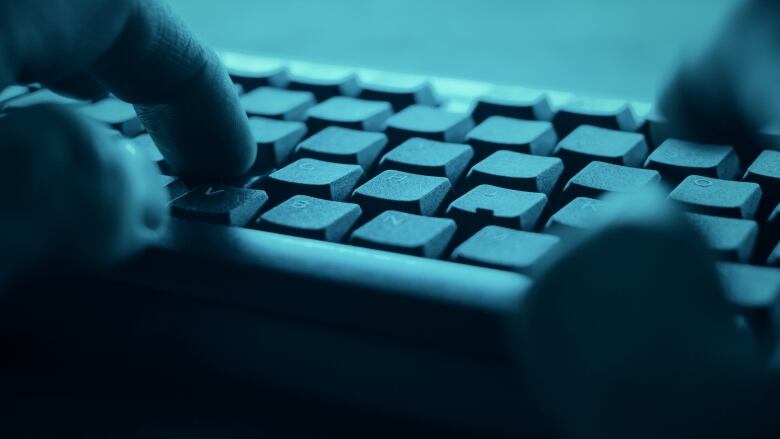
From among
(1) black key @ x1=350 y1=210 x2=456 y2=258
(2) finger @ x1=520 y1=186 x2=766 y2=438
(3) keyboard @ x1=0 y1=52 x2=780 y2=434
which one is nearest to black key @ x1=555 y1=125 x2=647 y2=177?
(3) keyboard @ x1=0 y1=52 x2=780 y2=434

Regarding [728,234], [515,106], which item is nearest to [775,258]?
[728,234]

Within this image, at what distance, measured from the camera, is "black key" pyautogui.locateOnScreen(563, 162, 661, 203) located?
47 cm

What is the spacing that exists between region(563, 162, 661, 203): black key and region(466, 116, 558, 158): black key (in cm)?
5

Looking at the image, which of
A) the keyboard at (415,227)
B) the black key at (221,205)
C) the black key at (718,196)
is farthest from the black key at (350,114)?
the black key at (718,196)

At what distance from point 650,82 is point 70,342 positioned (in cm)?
58

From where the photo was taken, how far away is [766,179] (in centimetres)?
48

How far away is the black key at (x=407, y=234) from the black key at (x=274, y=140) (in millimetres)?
121

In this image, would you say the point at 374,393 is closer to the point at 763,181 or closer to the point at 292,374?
the point at 292,374

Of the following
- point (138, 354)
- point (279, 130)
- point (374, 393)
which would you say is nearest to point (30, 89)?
point (279, 130)

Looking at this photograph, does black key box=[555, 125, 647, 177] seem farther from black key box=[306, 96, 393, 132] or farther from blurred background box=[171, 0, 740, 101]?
blurred background box=[171, 0, 740, 101]

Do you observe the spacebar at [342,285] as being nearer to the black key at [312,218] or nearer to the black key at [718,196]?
the black key at [312,218]

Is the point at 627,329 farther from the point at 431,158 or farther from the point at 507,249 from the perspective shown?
the point at 431,158

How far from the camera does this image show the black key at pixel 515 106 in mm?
593

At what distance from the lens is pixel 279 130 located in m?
0.58
